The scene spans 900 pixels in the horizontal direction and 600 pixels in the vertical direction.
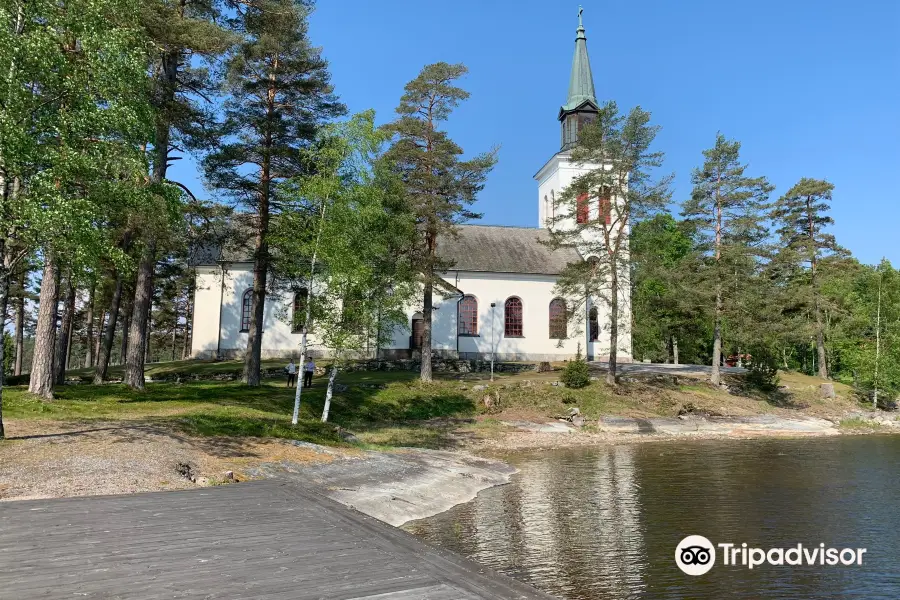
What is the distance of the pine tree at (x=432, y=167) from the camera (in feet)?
106

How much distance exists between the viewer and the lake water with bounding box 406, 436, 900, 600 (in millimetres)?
9039

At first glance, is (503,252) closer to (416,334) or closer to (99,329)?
(416,334)

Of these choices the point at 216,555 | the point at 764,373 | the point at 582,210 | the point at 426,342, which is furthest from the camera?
the point at 764,373

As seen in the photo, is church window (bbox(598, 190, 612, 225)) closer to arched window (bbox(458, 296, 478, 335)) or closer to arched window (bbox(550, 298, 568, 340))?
arched window (bbox(550, 298, 568, 340))

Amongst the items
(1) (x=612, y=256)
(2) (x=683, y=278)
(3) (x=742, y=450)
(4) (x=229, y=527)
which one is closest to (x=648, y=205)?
(1) (x=612, y=256)

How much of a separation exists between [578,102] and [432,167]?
22.5 metres

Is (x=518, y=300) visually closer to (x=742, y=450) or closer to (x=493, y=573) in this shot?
(x=742, y=450)

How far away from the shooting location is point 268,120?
86.6ft

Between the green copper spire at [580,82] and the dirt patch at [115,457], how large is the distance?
41.2m

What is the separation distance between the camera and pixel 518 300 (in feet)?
151

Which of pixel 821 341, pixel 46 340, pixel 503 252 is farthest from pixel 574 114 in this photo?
pixel 46 340

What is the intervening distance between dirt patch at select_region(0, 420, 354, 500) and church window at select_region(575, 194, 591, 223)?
75.1ft

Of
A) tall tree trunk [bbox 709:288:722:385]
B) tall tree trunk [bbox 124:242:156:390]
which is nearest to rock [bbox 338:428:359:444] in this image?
tall tree trunk [bbox 124:242:156:390]

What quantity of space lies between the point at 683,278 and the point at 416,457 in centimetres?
2495
